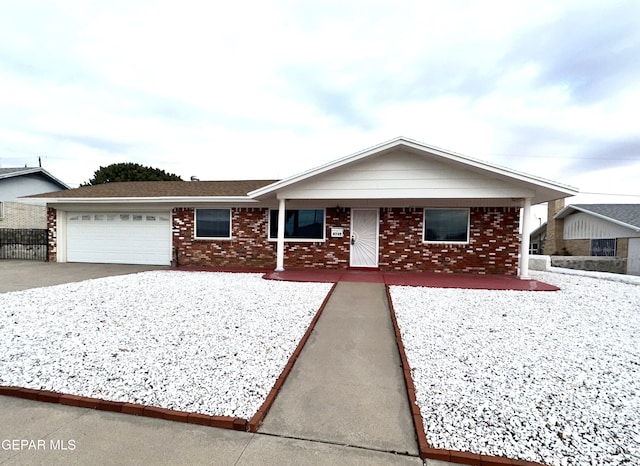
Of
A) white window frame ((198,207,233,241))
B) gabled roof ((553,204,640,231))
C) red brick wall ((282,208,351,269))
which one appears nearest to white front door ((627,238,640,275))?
gabled roof ((553,204,640,231))

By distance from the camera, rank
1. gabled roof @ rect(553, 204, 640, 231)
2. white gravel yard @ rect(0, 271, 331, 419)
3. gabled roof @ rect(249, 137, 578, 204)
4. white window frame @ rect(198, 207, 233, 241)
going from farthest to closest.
Result: gabled roof @ rect(553, 204, 640, 231) → white window frame @ rect(198, 207, 233, 241) → gabled roof @ rect(249, 137, 578, 204) → white gravel yard @ rect(0, 271, 331, 419)

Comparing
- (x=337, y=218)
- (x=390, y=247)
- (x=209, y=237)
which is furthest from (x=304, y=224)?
(x=209, y=237)

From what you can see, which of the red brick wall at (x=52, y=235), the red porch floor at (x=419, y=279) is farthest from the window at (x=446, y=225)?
the red brick wall at (x=52, y=235)

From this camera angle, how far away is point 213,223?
10.6 meters

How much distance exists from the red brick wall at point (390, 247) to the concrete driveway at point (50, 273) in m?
2.56

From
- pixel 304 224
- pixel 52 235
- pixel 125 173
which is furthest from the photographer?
pixel 125 173

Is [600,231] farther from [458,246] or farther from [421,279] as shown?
[421,279]

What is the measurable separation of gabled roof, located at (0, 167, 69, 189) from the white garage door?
36.5ft

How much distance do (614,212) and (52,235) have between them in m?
29.9

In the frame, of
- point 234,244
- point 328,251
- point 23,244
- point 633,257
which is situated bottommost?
point 633,257

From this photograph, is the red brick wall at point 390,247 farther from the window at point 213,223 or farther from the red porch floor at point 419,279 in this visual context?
the red porch floor at point 419,279

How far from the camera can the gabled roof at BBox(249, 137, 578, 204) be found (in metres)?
7.20

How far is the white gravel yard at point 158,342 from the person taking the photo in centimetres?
268

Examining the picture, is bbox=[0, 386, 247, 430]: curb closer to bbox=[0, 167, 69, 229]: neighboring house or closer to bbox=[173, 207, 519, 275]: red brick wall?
bbox=[173, 207, 519, 275]: red brick wall
